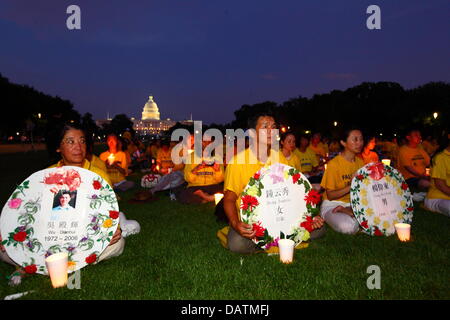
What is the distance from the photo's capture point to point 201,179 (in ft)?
28.9

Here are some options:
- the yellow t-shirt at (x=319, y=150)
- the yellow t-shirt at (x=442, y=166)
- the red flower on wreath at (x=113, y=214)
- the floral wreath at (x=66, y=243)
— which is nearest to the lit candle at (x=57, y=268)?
the floral wreath at (x=66, y=243)

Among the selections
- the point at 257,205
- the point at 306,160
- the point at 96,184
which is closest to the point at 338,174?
the point at 257,205

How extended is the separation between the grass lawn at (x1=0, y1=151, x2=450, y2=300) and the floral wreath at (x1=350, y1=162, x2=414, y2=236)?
198 mm

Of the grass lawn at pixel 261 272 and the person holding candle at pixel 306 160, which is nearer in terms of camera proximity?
the grass lawn at pixel 261 272

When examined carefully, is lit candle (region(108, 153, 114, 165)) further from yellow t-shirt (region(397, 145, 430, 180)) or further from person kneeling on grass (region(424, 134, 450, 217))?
yellow t-shirt (region(397, 145, 430, 180))

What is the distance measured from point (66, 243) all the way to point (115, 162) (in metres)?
6.63

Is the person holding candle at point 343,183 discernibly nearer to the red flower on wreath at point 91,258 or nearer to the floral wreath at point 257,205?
the floral wreath at point 257,205

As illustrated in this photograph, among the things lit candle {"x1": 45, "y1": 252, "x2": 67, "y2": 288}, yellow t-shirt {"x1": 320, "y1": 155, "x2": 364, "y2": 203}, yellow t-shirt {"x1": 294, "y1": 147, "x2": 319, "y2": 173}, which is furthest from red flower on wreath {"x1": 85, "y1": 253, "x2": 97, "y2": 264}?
yellow t-shirt {"x1": 294, "y1": 147, "x2": 319, "y2": 173}

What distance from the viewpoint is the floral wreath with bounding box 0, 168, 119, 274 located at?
11.8 ft

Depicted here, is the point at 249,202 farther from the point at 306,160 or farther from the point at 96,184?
the point at 306,160

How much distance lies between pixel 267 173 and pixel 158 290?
6.16 ft

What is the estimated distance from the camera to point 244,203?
4129 millimetres

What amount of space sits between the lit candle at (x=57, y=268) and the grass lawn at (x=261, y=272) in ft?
0.34

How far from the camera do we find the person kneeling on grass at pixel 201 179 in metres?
8.59
